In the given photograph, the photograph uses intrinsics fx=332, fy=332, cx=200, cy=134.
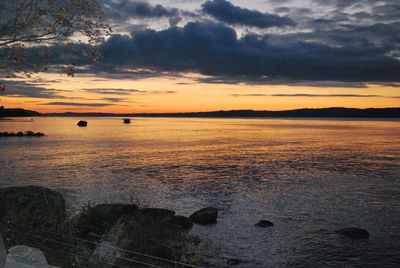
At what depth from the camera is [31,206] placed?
17656 mm

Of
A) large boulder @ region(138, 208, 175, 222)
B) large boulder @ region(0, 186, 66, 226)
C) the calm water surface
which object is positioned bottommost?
the calm water surface

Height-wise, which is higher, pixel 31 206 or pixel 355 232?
pixel 31 206

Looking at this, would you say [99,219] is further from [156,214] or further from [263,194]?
[263,194]

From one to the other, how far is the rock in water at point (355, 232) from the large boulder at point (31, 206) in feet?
58.4

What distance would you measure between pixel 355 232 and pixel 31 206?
65.4 ft

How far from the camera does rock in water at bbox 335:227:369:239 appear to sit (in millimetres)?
21828

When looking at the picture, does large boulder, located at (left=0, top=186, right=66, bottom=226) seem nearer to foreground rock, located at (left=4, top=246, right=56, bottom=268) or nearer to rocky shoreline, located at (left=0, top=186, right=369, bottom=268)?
Result: rocky shoreline, located at (left=0, top=186, right=369, bottom=268)

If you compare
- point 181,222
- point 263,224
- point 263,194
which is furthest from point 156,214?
point 263,194

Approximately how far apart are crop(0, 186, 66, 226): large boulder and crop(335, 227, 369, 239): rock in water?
1780 centimetres

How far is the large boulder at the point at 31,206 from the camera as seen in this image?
16.2m

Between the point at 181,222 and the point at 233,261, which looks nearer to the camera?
the point at 233,261

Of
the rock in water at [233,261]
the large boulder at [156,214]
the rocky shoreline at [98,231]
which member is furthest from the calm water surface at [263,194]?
the rocky shoreline at [98,231]

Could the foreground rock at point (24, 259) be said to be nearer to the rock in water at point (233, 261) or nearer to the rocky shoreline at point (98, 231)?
the rocky shoreline at point (98, 231)

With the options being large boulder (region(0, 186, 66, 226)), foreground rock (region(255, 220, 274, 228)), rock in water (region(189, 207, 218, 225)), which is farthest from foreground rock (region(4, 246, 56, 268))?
foreground rock (region(255, 220, 274, 228))
